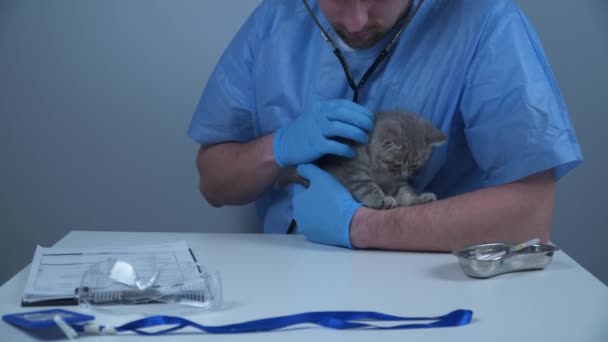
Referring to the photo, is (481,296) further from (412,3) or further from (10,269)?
(10,269)

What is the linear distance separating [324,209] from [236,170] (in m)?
0.35

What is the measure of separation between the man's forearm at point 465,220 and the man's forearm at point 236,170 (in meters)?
0.34

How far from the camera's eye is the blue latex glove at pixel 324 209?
1368mm

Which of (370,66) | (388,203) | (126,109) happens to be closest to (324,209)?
(388,203)

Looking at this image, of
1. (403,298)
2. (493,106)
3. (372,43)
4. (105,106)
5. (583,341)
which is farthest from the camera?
(105,106)

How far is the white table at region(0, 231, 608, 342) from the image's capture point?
88 cm

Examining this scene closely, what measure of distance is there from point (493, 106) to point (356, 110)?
0.91 ft

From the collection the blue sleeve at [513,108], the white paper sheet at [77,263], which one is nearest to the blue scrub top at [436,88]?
the blue sleeve at [513,108]

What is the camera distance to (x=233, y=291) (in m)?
1.06

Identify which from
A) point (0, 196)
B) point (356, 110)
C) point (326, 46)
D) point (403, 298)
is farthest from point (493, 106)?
point (0, 196)

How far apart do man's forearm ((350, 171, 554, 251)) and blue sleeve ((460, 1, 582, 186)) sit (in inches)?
1.8

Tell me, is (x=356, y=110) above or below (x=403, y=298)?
above

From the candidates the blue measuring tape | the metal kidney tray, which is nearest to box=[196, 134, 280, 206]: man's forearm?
the metal kidney tray

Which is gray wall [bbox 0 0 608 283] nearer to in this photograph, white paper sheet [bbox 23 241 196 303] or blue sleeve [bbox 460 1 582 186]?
blue sleeve [bbox 460 1 582 186]
